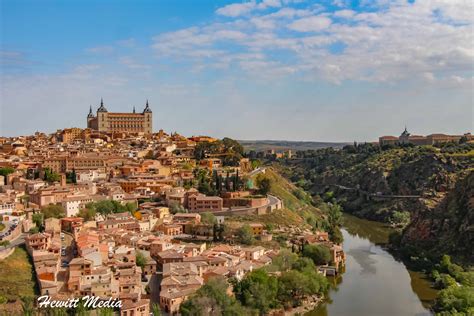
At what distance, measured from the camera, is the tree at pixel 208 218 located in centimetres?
2936

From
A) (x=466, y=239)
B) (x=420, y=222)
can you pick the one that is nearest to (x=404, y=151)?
(x=420, y=222)

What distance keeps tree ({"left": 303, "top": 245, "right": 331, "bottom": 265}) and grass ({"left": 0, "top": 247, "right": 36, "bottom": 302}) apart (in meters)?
13.9

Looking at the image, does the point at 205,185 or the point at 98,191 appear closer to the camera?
the point at 98,191

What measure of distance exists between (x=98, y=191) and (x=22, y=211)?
6597 millimetres

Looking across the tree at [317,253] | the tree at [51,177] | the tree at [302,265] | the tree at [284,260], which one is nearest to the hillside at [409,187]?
the tree at [317,253]

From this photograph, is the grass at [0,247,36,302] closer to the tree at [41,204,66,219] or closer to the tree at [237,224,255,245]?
the tree at [41,204,66,219]

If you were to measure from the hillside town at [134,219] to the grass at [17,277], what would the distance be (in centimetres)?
36

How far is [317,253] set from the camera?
2792cm

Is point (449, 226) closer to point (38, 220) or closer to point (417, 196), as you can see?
point (417, 196)

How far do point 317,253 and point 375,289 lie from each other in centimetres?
336

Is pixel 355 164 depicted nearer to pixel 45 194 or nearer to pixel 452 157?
pixel 452 157

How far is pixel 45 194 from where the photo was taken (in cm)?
2769

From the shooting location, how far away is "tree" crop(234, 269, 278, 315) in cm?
2012

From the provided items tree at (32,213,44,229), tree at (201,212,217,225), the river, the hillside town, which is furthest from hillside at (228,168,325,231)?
tree at (32,213,44,229)
